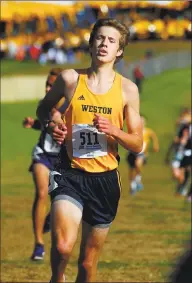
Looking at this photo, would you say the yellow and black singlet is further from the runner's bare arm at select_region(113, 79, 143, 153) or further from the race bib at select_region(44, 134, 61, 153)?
the race bib at select_region(44, 134, 61, 153)

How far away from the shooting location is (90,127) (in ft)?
22.1

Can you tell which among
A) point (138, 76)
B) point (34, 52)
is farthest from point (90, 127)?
point (34, 52)

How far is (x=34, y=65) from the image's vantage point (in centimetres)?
4859

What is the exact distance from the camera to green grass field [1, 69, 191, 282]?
35.3 feet

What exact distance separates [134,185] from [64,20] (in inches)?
1555

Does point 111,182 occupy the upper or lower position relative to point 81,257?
upper

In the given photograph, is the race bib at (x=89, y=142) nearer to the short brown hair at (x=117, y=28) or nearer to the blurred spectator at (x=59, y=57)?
the short brown hair at (x=117, y=28)

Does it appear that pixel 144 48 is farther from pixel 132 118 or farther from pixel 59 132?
pixel 59 132

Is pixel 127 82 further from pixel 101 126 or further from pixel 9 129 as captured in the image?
pixel 9 129

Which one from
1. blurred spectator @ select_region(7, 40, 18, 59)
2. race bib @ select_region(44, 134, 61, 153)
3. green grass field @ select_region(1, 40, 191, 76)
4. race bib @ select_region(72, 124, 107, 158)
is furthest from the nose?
blurred spectator @ select_region(7, 40, 18, 59)

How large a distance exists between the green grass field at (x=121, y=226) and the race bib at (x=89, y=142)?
A: 1337 mm

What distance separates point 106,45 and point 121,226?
8.27m

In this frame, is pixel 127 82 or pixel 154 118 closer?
pixel 127 82

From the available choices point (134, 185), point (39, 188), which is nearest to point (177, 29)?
point (134, 185)
